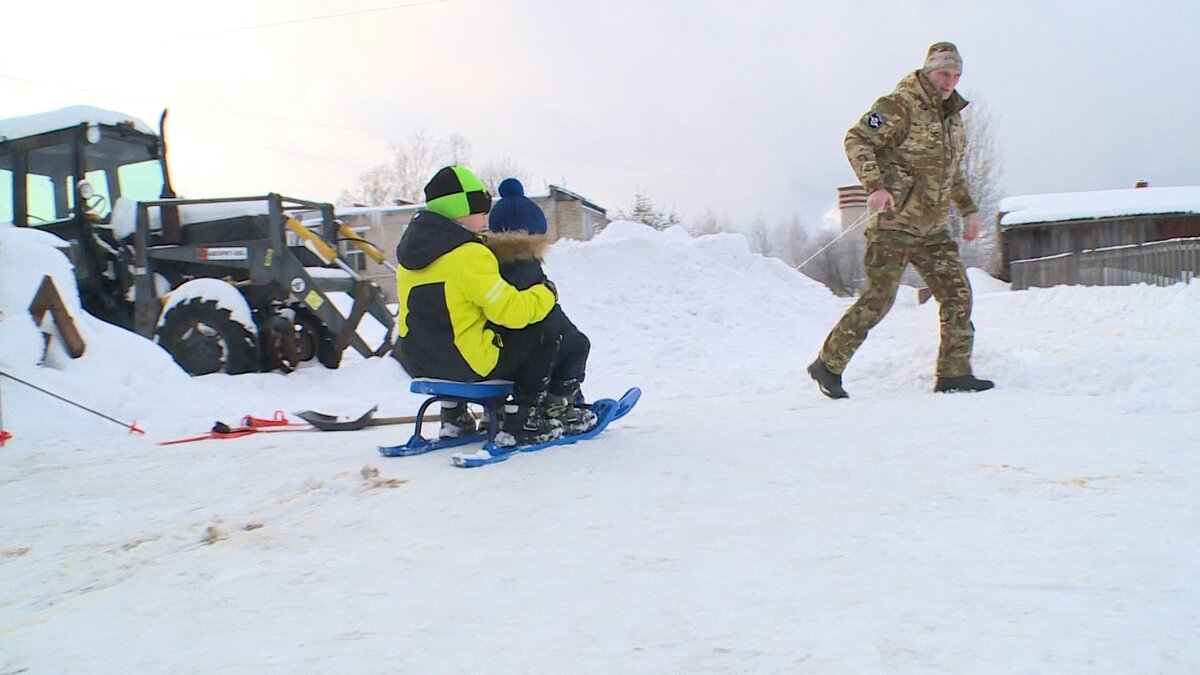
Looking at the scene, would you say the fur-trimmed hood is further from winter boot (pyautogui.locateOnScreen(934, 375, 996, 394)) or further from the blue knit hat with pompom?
winter boot (pyautogui.locateOnScreen(934, 375, 996, 394))

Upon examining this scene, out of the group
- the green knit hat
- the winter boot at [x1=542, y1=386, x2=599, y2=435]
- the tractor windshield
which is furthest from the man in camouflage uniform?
the tractor windshield

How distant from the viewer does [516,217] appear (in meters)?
4.25

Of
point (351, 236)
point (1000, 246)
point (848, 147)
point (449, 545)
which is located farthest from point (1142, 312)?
point (1000, 246)

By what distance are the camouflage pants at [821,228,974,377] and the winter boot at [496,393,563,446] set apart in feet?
6.75

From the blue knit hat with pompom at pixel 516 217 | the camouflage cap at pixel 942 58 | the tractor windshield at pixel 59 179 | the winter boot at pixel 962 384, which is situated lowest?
the winter boot at pixel 962 384

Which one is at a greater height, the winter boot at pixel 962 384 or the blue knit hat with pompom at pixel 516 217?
the blue knit hat with pompom at pixel 516 217

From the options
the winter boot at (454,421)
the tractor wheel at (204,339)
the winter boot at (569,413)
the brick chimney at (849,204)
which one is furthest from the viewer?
the brick chimney at (849,204)

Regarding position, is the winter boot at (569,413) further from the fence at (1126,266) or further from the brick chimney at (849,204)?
the brick chimney at (849,204)

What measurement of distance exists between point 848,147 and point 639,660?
13.6 feet

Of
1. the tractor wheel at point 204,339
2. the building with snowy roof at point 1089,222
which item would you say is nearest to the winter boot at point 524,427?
the tractor wheel at point 204,339

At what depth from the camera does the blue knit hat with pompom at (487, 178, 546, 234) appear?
421 cm

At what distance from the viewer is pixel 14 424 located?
17.2 ft

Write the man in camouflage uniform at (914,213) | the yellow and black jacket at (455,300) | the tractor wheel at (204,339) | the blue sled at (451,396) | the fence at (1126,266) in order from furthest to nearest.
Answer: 1. the fence at (1126,266)
2. the tractor wheel at (204,339)
3. the man in camouflage uniform at (914,213)
4. the blue sled at (451,396)
5. the yellow and black jacket at (455,300)

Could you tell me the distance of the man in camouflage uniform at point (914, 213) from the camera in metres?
5.05
